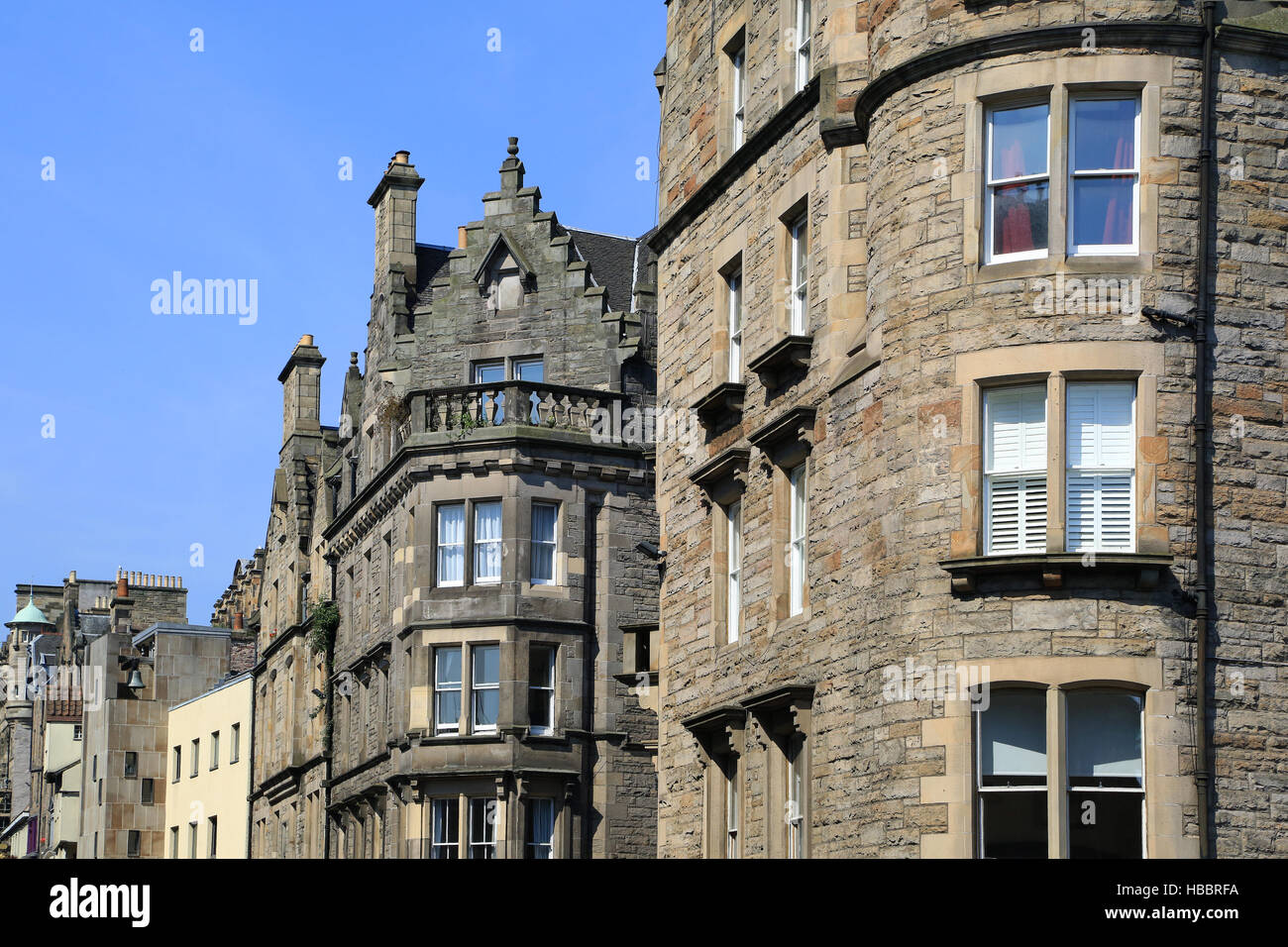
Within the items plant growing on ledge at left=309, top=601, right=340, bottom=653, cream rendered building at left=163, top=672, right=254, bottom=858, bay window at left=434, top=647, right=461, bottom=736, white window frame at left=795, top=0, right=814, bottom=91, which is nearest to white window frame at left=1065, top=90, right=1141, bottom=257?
white window frame at left=795, top=0, right=814, bottom=91

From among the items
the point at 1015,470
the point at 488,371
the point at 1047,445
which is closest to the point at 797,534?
the point at 1015,470

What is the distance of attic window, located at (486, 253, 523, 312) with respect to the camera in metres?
44.8

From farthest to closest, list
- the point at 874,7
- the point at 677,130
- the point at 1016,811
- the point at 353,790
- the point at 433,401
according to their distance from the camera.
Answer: the point at 353,790 → the point at 433,401 → the point at 677,130 → the point at 874,7 → the point at 1016,811

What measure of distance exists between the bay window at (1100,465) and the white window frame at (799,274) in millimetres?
4959

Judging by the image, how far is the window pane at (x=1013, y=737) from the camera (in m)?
20.6

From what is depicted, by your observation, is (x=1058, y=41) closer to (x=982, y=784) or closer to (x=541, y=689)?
(x=982, y=784)

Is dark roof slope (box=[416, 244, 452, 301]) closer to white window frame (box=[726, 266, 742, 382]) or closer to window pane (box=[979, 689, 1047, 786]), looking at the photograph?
white window frame (box=[726, 266, 742, 382])

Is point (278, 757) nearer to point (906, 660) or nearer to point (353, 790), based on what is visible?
point (353, 790)

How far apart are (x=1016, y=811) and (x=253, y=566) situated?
170ft

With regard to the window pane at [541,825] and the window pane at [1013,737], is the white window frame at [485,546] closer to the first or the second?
the window pane at [541,825]

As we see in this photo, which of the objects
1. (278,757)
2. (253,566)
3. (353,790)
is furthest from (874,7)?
(253,566)
